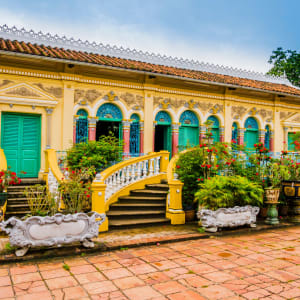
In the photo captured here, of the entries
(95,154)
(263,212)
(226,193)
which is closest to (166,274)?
(226,193)

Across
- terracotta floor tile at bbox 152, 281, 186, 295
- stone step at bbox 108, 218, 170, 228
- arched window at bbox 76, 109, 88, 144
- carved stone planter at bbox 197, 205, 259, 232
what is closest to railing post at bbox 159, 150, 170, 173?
stone step at bbox 108, 218, 170, 228

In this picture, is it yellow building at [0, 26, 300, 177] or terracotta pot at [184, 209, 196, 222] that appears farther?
yellow building at [0, 26, 300, 177]

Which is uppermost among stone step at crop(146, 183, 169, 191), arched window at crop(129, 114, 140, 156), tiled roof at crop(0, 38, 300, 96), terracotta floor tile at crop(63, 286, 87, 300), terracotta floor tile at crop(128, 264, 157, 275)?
tiled roof at crop(0, 38, 300, 96)

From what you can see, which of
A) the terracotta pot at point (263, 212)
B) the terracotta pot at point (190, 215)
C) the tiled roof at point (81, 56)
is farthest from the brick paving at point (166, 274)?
the tiled roof at point (81, 56)

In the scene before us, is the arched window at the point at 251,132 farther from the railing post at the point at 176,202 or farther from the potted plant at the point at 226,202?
the railing post at the point at 176,202

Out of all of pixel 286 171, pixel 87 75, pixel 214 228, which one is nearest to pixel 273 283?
pixel 214 228

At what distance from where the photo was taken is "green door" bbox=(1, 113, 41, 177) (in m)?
9.74

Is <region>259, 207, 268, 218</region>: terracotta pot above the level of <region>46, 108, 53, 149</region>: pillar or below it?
below

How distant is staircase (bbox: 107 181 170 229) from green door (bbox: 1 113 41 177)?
3.34 metres

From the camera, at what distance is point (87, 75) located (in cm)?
1080

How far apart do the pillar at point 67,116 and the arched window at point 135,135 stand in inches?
90.7

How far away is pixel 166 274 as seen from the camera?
4.91m

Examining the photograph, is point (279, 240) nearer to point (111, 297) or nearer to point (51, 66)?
point (111, 297)

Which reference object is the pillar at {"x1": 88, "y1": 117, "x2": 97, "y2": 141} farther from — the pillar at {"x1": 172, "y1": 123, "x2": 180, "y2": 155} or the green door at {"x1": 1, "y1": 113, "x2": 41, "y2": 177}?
the pillar at {"x1": 172, "y1": 123, "x2": 180, "y2": 155}
